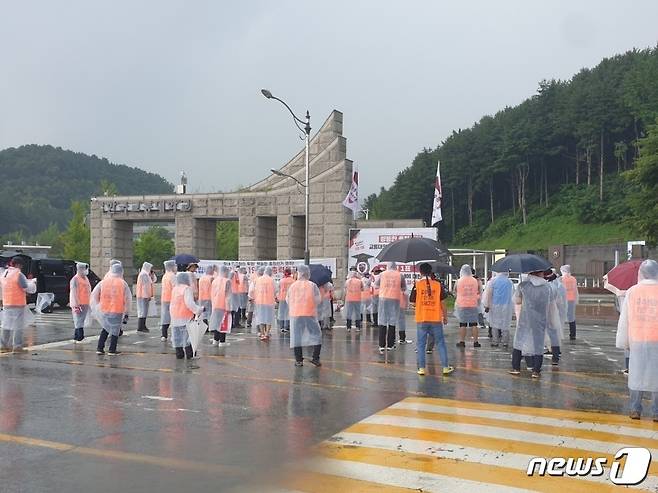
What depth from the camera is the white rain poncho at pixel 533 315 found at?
1096 centimetres

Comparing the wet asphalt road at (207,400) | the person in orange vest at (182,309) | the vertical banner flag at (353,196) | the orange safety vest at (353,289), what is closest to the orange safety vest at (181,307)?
the person in orange vest at (182,309)

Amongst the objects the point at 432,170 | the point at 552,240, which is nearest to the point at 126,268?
the point at 552,240

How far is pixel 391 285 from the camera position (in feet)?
48.4

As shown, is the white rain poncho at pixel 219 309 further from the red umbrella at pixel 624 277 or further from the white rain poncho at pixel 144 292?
the red umbrella at pixel 624 277

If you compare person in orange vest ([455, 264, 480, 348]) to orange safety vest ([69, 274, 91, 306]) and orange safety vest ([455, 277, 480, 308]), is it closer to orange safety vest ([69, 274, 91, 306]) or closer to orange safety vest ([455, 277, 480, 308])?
orange safety vest ([455, 277, 480, 308])

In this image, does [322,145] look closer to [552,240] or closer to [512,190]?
[552,240]

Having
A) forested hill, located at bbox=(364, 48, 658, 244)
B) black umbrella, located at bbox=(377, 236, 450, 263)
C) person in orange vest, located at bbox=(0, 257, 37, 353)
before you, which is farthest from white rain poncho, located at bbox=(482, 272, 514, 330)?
forested hill, located at bbox=(364, 48, 658, 244)

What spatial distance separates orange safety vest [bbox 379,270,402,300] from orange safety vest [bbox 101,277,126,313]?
5474 mm

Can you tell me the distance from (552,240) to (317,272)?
65.1 meters

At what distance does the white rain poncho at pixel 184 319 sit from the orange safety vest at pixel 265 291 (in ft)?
11.5

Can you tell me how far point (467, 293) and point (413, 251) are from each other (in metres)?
2.05

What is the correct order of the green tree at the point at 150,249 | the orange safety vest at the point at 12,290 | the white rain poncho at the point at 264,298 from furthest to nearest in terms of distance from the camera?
the green tree at the point at 150,249 < the white rain poncho at the point at 264,298 < the orange safety vest at the point at 12,290

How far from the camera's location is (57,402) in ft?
28.7

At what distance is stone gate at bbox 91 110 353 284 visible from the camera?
107 ft
